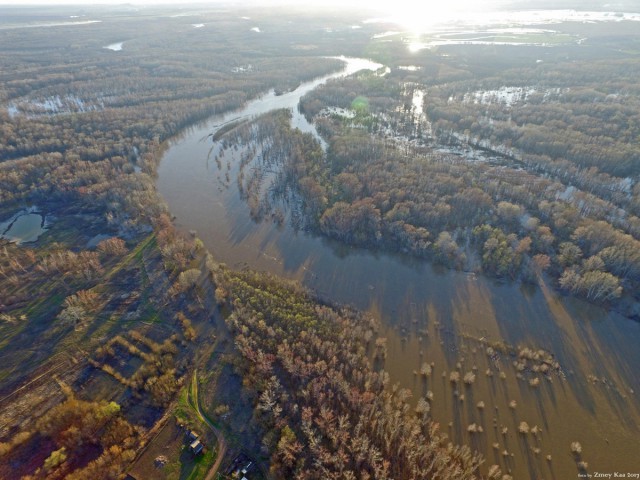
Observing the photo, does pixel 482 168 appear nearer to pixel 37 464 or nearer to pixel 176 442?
pixel 176 442

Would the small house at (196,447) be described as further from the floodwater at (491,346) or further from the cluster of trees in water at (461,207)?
the cluster of trees in water at (461,207)

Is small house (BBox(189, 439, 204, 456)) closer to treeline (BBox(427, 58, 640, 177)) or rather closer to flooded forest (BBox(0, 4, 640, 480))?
flooded forest (BBox(0, 4, 640, 480))

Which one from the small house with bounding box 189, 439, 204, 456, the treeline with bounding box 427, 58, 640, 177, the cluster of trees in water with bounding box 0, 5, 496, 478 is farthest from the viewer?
the treeline with bounding box 427, 58, 640, 177

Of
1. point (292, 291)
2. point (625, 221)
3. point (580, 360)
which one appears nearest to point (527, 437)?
point (580, 360)

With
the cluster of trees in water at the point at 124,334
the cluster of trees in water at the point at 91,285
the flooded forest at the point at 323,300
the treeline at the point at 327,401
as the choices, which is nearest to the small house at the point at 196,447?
the flooded forest at the point at 323,300

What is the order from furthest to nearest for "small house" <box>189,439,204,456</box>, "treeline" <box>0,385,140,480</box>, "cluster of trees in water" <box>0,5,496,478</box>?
"small house" <box>189,439,204,456</box> < "cluster of trees in water" <box>0,5,496,478</box> < "treeline" <box>0,385,140,480</box>

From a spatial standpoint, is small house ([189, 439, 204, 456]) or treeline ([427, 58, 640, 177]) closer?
small house ([189, 439, 204, 456])

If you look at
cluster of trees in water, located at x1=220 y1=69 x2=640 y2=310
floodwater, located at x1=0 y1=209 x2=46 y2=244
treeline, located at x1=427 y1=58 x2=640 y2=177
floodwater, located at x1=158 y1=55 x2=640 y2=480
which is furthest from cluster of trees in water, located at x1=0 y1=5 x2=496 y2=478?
treeline, located at x1=427 y1=58 x2=640 y2=177
